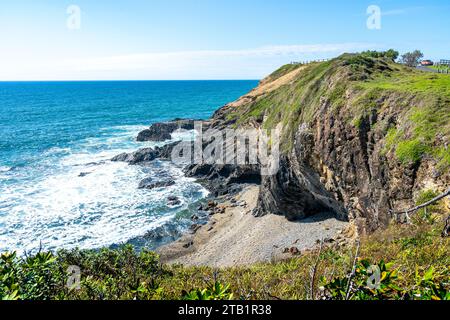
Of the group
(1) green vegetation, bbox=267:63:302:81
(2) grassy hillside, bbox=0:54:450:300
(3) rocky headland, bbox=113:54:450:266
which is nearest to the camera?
(2) grassy hillside, bbox=0:54:450:300

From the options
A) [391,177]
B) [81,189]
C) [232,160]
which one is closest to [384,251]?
[391,177]

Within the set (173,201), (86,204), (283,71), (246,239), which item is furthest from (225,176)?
(283,71)

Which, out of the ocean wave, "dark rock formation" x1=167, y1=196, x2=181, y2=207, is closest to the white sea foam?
"dark rock formation" x1=167, y1=196, x2=181, y2=207

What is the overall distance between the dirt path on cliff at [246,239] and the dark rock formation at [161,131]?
40.3 metres

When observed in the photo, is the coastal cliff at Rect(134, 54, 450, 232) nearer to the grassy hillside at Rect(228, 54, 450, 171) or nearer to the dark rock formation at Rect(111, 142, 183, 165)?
the grassy hillside at Rect(228, 54, 450, 171)

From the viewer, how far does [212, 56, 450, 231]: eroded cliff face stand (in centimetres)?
1769

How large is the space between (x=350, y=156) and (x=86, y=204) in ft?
95.3

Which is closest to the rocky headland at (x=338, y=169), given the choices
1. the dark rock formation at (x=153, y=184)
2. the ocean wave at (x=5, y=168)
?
the dark rock formation at (x=153, y=184)

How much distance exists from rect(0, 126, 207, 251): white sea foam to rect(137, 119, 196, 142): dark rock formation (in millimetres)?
16610

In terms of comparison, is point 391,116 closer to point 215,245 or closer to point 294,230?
point 294,230

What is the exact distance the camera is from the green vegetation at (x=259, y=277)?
532cm

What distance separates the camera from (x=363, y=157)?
70.8 feet

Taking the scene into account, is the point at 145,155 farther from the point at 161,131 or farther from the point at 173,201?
the point at 173,201
